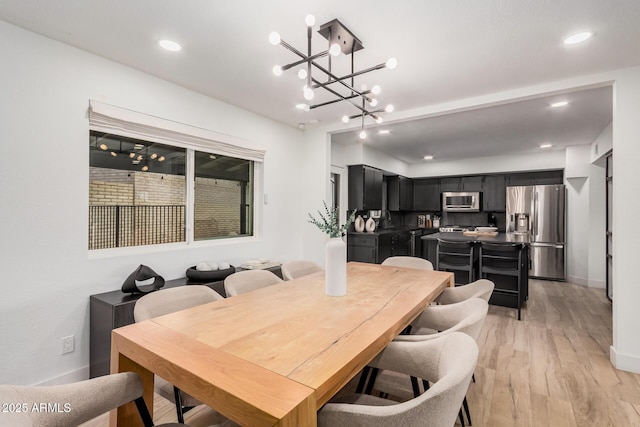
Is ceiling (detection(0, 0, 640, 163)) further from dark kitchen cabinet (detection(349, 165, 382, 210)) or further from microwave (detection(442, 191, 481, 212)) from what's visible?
microwave (detection(442, 191, 481, 212))

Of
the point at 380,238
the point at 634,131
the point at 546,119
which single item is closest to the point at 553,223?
the point at 546,119

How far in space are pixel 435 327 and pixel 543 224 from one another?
16.9 feet

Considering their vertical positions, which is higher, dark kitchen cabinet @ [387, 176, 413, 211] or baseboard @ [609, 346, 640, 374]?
dark kitchen cabinet @ [387, 176, 413, 211]

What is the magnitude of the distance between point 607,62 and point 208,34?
10.1ft

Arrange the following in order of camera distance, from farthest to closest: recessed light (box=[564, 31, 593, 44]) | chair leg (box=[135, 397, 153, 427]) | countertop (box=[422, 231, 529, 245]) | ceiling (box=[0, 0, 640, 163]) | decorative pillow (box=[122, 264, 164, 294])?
countertop (box=[422, 231, 529, 245]), decorative pillow (box=[122, 264, 164, 294]), recessed light (box=[564, 31, 593, 44]), ceiling (box=[0, 0, 640, 163]), chair leg (box=[135, 397, 153, 427])

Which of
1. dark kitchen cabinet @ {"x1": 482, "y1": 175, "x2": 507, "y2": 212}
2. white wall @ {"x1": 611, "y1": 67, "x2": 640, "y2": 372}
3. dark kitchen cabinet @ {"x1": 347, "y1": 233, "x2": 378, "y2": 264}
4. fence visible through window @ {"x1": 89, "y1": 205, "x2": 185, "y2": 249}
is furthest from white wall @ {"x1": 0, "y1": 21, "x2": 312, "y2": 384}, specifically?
dark kitchen cabinet @ {"x1": 482, "y1": 175, "x2": 507, "y2": 212}

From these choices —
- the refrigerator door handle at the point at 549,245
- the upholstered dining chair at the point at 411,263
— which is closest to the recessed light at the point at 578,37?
the upholstered dining chair at the point at 411,263

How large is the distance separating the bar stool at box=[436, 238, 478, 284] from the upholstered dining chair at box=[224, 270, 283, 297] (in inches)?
107

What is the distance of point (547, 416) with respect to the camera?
1.94 metres

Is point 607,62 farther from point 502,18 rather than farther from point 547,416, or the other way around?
point 547,416

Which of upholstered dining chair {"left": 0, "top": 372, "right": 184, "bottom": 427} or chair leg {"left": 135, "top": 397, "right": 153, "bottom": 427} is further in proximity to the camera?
chair leg {"left": 135, "top": 397, "right": 153, "bottom": 427}

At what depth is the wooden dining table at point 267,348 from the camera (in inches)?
36.3

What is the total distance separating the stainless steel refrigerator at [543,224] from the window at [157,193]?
204 inches

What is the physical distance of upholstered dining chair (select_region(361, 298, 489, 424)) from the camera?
1481 mm
